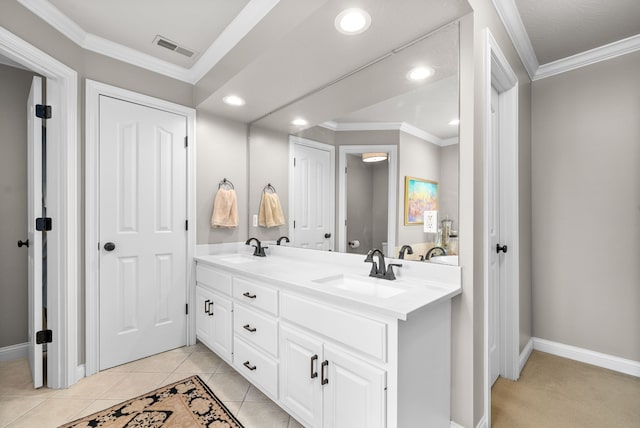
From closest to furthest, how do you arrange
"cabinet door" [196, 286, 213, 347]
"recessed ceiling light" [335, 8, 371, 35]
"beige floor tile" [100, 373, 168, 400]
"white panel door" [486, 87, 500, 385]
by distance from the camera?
"recessed ceiling light" [335, 8, 371, 35]
"beige floor tile" [100, 373, 168, 400]
"white panel door" [486, 87, 500, 385]
"cabinet door" [196, 286, 213, 347]

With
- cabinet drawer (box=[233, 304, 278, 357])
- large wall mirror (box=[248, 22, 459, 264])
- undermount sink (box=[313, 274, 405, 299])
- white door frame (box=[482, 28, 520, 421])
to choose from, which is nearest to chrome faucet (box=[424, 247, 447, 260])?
large wall mirror (box=[248, 22, 459, 264])

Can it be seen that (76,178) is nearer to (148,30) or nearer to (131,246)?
(131,246)

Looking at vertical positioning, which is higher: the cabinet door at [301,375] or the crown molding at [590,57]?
the crown molding at [590,57]

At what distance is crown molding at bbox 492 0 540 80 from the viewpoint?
181 cm

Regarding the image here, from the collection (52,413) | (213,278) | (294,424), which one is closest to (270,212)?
(213,278)

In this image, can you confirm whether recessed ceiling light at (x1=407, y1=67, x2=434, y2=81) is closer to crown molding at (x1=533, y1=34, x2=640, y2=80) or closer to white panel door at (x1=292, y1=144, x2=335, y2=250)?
white panel door at (x1=292, y1=144, x2=335, y2=250)

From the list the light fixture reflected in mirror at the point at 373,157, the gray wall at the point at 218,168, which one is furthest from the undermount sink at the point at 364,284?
the gray wall at the point at 218,168

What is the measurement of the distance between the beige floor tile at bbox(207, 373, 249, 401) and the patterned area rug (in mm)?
51

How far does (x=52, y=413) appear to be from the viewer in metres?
1.79

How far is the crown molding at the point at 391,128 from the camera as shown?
1.68 meters

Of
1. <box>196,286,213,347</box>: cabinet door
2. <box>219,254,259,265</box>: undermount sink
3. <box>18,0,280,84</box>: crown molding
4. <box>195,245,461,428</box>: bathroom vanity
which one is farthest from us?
<box>219,254,259,265</box>: undermount sink

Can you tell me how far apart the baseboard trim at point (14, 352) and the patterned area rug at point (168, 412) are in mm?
1236

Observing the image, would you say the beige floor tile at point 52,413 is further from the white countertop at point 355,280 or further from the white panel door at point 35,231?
the white countertop at point 355,280

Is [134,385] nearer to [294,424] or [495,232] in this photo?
[294,424]
